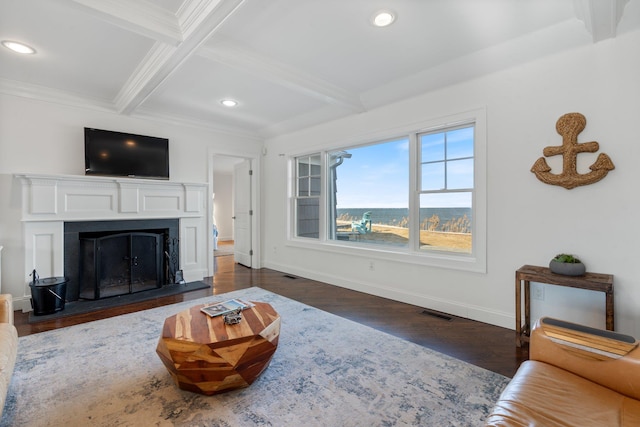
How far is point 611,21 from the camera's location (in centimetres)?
212

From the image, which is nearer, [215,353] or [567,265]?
[215,353]

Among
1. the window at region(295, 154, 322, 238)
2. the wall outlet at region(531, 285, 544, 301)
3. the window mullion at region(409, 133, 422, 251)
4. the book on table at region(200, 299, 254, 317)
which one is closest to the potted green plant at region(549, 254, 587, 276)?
the wall outlet at region(531, 285, 544, 301)

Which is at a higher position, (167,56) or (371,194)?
(167,56)

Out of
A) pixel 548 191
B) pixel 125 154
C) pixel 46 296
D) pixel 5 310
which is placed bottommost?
pixel 46 296

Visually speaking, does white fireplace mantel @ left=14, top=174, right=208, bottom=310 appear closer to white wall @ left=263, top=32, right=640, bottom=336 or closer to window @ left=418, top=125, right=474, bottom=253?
white wall @ left=263, top=32, right=640, bottom=336

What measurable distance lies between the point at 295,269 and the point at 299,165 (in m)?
1.82

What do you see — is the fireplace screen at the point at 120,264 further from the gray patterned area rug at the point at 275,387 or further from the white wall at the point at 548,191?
the white wall at the point at 548,191

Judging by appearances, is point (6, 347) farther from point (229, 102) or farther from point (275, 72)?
point (229, 102)

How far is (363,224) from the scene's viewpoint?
4.39 m

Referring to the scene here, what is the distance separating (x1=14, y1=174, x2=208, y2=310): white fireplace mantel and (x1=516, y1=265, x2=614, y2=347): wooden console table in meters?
4.29

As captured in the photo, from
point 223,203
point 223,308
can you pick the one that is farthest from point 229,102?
point 223,203

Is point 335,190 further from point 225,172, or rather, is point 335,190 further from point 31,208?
point 225,172

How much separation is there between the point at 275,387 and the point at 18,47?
362cm

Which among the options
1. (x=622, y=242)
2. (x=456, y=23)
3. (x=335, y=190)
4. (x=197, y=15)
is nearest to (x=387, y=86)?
(x=456, y=23)
